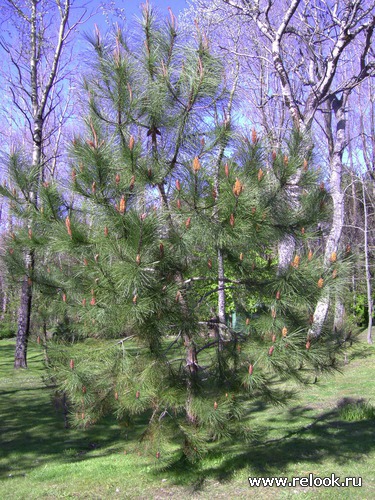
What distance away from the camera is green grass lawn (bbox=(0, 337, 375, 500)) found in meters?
4.01

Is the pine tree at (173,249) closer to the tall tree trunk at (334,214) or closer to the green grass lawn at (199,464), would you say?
the tall tree trunk at (334,214)

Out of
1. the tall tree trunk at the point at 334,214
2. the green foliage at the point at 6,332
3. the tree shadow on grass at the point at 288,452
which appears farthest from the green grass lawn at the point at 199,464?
the green foliage at the point at 6,332

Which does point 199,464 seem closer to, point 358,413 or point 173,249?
point 173,249

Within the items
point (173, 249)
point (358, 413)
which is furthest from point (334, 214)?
point (358, 413)

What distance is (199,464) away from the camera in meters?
4.34

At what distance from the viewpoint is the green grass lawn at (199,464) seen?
13.2 feet

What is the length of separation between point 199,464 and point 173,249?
2.17m

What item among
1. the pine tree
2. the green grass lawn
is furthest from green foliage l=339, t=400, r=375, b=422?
the pine tree

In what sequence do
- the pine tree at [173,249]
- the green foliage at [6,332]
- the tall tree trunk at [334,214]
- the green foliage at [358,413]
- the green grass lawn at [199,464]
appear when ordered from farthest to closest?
the green foliage at [6,332] < the green foliage at [358,413] < the green grass lawn at [199,464] < the tall tree trunk at [334,214] < the pine tree at [173,249]

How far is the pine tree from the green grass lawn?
0.56 meters

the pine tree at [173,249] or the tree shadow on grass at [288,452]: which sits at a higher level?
the pine tree at [173,249]

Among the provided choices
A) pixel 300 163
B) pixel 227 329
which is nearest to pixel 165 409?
pixel 227 329

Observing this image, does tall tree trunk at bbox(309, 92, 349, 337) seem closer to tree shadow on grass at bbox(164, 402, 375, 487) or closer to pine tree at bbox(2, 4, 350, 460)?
pine tree at bbox(2, 4, 350, 460)

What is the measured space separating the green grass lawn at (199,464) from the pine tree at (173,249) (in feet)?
1.85
